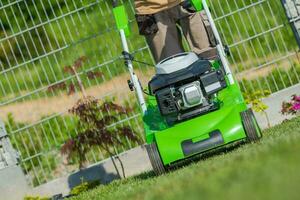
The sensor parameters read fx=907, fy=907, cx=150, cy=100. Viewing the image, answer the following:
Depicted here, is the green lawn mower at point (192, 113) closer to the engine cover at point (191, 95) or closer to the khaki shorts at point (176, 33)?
the engine cover at point (191, 95)

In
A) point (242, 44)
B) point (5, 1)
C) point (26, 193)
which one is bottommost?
point (26, 193)

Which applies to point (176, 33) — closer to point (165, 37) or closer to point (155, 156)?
point (165, 37)

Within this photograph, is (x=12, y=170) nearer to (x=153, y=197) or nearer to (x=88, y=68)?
(x=88, y=68)

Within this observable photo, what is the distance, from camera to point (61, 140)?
10336mm

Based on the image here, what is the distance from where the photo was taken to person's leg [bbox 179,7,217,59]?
314 inches

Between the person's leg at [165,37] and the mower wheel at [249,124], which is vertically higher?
the person's leg at [165,37]

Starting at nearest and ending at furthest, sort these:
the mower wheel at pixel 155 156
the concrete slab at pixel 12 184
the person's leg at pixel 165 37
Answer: the mower wheel at pixel 155 156 < the person's leg at pixel 165 37 < the concrete slab at pixel 12 184

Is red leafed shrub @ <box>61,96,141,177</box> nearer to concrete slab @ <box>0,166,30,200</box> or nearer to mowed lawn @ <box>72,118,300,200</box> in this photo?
concrete slab @ <box>0,166,30,200</box>

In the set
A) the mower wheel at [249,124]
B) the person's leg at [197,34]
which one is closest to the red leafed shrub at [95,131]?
the person's leg at [197,34]

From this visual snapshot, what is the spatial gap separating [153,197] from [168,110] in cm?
210

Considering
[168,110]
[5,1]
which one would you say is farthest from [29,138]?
[168,110]

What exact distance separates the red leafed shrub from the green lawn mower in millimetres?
2325

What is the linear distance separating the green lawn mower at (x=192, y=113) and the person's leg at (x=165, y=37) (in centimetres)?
76

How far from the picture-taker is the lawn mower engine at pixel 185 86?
7125 mm
